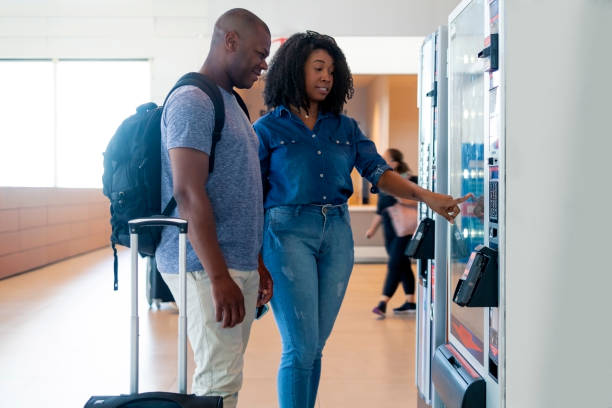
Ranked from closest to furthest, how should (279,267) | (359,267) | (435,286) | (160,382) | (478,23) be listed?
(478,23), (279,267), (435,286), (160,382), (359,267)

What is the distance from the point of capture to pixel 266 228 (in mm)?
2090

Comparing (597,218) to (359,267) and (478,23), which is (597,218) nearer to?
(478,23)

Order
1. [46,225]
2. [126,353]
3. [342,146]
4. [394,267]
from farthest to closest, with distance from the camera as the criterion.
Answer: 1. [46,225]
2. [394,267]
3. [126,353]
4. [342,146]

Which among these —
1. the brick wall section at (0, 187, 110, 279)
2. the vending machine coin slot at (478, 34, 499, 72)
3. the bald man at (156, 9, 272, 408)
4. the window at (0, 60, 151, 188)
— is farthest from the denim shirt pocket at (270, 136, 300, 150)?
the window at (0, 60, 151, 188)

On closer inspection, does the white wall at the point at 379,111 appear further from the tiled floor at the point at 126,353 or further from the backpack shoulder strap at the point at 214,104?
the backpack shoulder strap at the point at 214,104

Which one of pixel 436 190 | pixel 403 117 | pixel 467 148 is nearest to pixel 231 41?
pixel 467 148

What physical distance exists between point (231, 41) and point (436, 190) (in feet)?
3.75

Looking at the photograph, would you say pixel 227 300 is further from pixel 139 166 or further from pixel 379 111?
pixel 379 111

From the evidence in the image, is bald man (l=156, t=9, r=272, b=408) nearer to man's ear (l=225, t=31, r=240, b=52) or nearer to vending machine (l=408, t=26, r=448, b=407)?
man's ear (l=225, t=31, r=240, b=52)

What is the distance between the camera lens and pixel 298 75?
7.02 ft

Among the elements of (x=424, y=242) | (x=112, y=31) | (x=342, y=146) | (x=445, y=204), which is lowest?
(x=424, y=242)

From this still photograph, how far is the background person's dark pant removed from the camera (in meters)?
5.17

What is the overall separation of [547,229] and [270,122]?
101 centimetres

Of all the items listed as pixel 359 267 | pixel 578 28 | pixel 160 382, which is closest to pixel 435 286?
pixel 578 28
